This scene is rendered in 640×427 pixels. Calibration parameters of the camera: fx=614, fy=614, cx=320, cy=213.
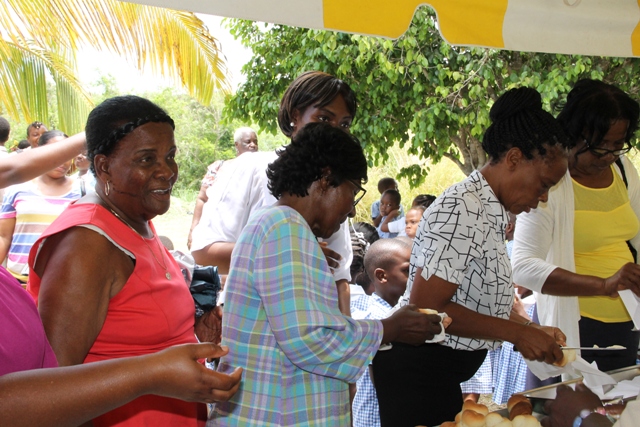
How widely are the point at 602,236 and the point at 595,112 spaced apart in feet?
1.81

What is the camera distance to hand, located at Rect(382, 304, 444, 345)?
5.80 feet

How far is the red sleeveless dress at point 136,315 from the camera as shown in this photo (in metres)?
1.57

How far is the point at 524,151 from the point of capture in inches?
85.4

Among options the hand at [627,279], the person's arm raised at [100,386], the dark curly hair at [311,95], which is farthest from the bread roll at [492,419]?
the dark curly hair at [311,95]

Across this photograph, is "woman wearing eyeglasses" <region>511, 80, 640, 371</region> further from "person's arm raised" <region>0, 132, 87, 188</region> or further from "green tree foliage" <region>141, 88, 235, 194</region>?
"green tree foliage" <region>141, 88, 235, 194</region>

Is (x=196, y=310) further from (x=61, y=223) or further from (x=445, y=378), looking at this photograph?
(x=445, y=378)

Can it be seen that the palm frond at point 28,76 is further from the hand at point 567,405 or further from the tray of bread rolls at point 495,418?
the hand at point 567,405

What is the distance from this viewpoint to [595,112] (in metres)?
2.64

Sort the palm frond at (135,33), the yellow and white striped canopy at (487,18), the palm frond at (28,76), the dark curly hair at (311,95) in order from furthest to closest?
the palm frond at (28,76), the palm frond at (135,33), the dark curly hair at (311,95), the yellow and white striped canopy at (487,18)

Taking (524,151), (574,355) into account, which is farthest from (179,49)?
(574,355)

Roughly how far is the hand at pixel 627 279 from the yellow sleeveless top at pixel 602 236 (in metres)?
0.26

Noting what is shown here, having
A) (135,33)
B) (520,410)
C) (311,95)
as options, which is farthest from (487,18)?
(135,33)

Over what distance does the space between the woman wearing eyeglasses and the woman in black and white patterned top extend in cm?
45

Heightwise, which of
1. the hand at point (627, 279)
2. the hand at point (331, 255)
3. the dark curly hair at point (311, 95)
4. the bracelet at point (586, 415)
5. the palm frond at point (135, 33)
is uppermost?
the palm frond at point (135, 33)
